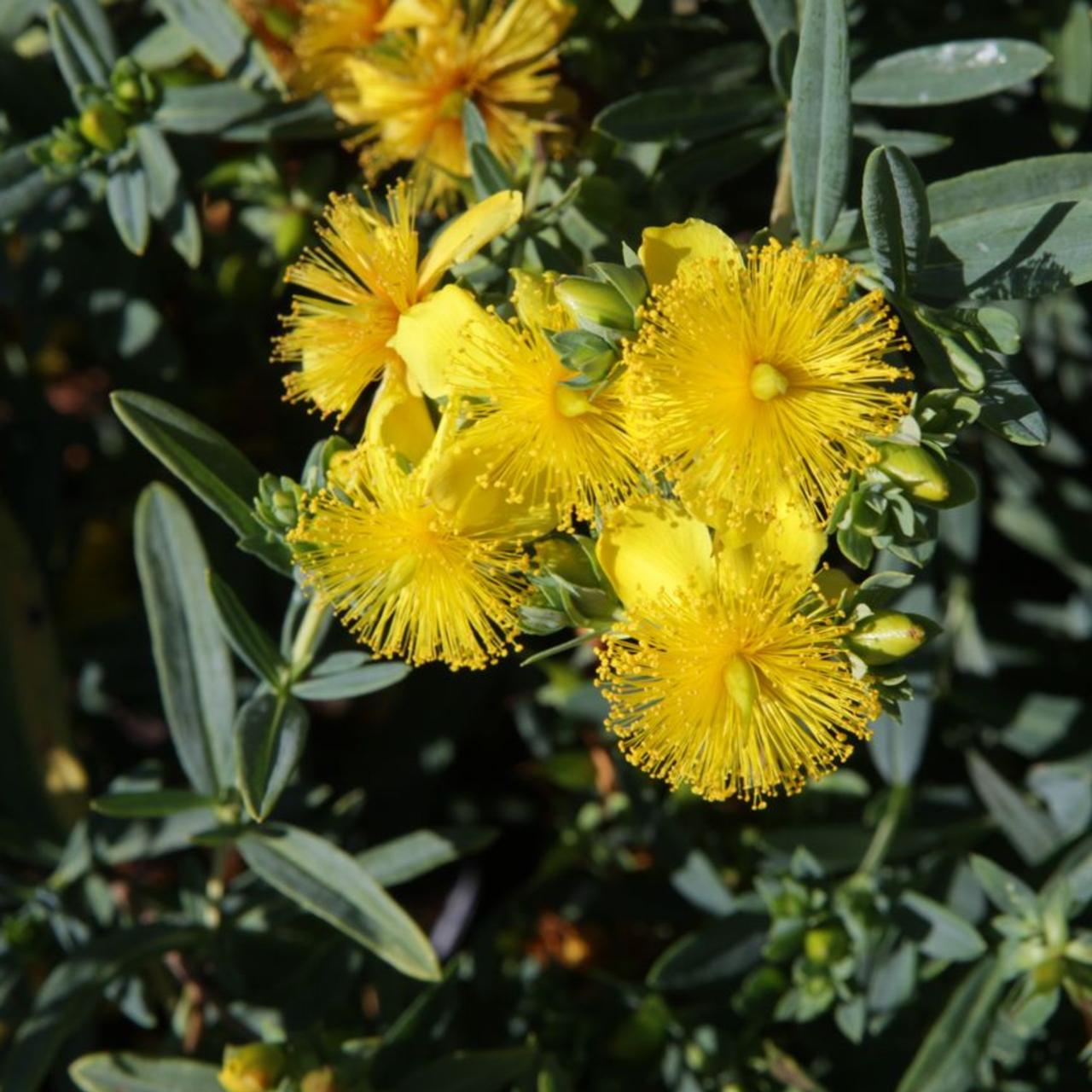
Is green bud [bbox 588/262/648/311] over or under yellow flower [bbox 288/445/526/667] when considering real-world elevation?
over

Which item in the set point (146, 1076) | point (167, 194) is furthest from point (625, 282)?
point (146, 1076)

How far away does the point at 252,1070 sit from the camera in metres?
1.76

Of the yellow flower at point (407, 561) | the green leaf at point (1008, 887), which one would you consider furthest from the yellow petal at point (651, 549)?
the green leaf at point (1008, 887)

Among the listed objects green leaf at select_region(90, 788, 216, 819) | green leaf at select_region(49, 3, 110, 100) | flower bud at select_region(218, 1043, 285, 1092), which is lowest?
flower bud at select_region(218, 1043, 285, 1092)

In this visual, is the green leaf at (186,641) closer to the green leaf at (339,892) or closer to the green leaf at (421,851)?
the green leaf at (339,892)

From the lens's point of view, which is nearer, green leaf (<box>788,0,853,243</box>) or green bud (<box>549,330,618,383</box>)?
green bud (<box>549,330,618,383</box>)

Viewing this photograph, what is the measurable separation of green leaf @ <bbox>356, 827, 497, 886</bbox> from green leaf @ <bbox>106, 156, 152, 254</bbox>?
1.01 metres

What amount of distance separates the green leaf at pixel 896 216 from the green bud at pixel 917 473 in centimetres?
21

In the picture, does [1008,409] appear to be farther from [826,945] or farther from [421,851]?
[421,851]

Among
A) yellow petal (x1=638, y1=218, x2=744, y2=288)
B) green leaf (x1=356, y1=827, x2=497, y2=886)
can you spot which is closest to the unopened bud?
green leaf (x1=356, y1=827, x2=497, y2=886)

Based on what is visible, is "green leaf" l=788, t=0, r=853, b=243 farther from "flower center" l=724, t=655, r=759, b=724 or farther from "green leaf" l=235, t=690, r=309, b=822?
"green leaf" l=235, t=690, r=309, b=822

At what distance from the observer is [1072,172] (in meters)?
1.64

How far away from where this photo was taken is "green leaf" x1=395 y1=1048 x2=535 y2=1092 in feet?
6.41

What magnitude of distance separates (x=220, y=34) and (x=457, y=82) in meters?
0.43
